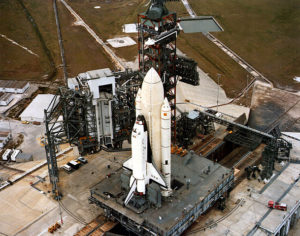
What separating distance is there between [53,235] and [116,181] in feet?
45.5

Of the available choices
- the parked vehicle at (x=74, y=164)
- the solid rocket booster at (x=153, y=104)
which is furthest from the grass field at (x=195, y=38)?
the solid rocket booster at (x=153, y=104)

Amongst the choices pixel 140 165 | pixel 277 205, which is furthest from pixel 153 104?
pixel 277 205

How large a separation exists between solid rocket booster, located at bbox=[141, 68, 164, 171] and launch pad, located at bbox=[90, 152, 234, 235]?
9.27 meters

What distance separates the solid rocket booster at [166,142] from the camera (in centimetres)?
6371

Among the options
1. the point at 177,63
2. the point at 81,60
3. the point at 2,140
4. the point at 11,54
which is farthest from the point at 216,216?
the point at 11,54

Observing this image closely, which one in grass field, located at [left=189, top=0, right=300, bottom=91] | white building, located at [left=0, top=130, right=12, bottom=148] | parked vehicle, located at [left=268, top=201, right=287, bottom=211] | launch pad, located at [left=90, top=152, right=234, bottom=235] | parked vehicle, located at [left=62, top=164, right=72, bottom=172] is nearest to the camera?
launch pad, located at [left=90, top=152, right=234, bottom=235]

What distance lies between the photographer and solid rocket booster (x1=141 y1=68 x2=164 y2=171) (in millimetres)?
63375

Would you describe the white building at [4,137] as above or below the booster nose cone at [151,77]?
below

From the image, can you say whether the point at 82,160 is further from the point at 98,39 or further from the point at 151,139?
the point at 98,39

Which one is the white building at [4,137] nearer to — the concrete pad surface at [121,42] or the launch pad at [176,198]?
the launch pad at [176,198]

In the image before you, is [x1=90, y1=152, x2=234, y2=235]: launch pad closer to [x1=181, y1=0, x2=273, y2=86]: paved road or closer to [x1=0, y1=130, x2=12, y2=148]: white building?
[x1=0, y1=130, x2=12, y2=148]: white building

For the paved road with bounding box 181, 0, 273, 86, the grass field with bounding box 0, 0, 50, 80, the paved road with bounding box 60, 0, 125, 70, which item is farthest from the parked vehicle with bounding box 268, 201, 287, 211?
the grass field with bounding box 0, 0, 50, 80

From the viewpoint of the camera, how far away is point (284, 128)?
349 feet

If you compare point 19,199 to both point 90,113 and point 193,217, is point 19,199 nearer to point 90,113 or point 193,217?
point 90,113
